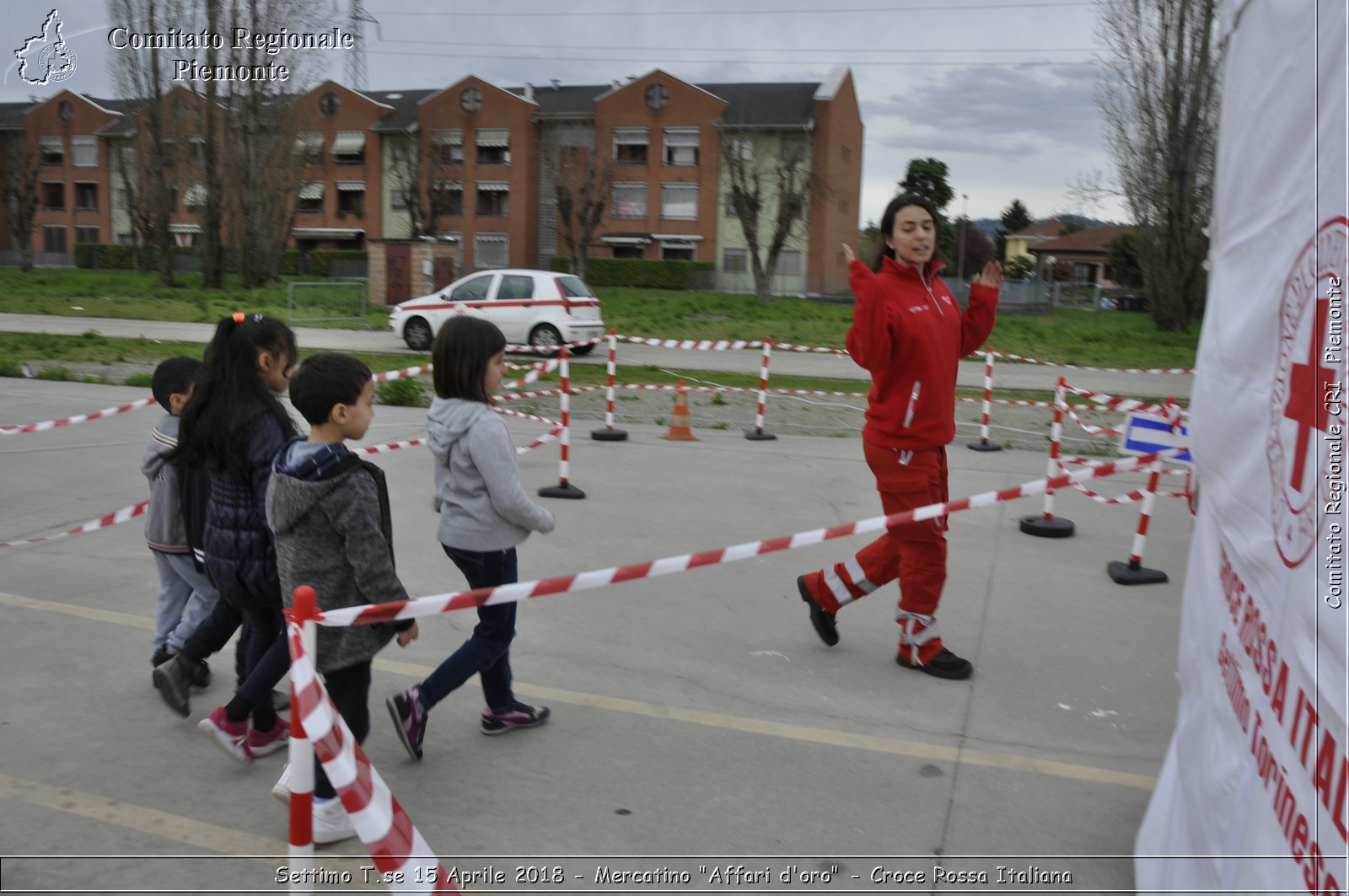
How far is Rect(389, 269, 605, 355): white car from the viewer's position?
854 inches

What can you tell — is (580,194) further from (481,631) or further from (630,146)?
(481,631)

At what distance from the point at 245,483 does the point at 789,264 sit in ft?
188

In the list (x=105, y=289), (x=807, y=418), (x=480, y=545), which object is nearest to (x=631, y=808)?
(x=480, y=545)

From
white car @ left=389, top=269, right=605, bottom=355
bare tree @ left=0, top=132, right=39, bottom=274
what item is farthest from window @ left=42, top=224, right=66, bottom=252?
white car @ left=389, top=269, right=605, bottom=355


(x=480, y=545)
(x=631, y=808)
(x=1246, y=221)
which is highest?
(x=1246, y=221)

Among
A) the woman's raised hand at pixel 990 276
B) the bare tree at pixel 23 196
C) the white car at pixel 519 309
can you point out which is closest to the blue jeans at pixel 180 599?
the woman's raised hand at pixel 990 276

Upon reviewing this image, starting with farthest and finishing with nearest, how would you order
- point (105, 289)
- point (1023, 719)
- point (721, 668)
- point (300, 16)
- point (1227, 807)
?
point (105, 289)
point (300, 16)
point (721, 668)
point (1023, 719)
point (1227, 807)

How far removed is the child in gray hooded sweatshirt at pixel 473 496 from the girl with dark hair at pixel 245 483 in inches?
20.0

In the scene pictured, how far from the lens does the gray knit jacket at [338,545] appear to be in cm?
343

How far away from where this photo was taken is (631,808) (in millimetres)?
3701

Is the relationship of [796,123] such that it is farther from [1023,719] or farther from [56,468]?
[1023,719]

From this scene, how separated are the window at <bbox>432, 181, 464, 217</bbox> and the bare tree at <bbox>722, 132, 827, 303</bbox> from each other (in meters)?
Result: 15.3

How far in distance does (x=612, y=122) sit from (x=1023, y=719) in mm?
60306

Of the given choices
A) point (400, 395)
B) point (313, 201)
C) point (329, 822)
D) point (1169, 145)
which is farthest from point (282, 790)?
point (313, 201)
